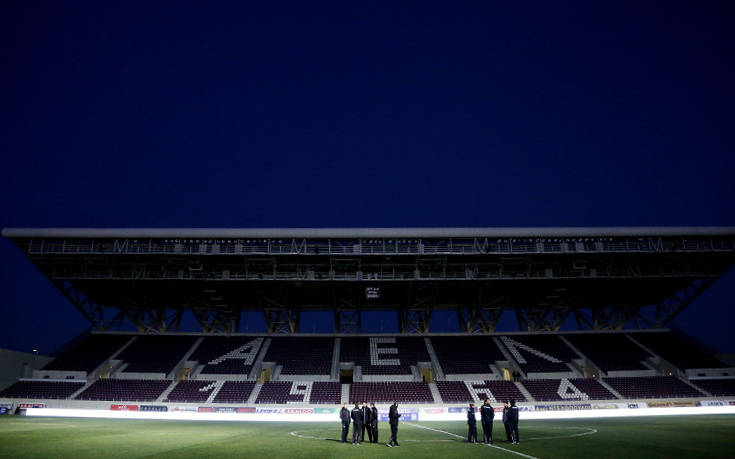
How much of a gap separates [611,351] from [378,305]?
79.5 ft

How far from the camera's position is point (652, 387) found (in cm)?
3888

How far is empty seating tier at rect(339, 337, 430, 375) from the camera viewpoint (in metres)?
42.4

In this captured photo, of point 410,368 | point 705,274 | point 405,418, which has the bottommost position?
point 405,418

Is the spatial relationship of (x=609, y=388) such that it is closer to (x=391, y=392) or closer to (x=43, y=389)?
(x=391, y=392)

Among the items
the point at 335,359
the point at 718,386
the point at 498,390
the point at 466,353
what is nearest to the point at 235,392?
the point at 335,359

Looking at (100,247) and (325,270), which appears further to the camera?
(325,270)

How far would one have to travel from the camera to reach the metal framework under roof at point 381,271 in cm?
4000

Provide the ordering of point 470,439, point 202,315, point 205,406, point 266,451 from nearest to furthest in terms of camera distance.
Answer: point 266,451
point 470,439
point 205,406
point 202,315

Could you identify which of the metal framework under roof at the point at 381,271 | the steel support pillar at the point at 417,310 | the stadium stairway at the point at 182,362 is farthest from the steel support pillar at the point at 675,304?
the stadium stairway at the point at 182,362

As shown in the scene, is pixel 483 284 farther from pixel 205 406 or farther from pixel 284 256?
pixel 205 406

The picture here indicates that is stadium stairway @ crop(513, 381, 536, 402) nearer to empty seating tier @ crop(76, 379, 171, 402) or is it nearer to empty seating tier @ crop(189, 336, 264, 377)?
empty seating tier @ crop(189, 336, 264, 377)

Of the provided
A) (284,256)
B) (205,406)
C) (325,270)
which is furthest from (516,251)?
(205,406)

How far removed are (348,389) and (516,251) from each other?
19.2m

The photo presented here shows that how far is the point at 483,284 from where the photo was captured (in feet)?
145
